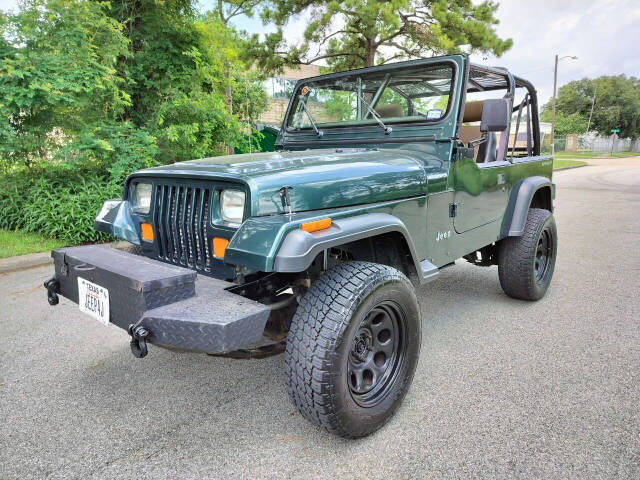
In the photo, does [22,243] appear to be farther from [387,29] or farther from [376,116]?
[387,29]

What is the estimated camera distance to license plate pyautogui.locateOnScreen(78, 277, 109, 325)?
1911 millimetres

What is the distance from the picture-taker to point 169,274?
70.1 inches

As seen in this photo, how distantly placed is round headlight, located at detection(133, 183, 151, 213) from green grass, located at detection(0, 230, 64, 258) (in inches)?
143

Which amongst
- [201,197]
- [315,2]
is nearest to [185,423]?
[201,197]

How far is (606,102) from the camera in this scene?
51812 millimetres

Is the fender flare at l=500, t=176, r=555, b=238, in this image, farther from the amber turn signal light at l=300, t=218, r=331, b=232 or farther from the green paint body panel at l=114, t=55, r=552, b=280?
the amber turn signal light at l=300, t=218, r=331, b=232

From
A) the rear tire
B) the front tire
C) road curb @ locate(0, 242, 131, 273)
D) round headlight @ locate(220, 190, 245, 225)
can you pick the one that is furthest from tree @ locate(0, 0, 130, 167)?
the rear tire

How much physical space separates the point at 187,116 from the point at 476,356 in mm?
5663

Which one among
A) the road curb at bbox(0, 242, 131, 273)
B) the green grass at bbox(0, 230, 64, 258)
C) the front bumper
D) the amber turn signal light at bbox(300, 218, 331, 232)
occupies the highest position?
the amber turn signal light at bbox(300, 218, 331, 232)

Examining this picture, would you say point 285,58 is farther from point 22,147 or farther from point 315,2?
point 22,147

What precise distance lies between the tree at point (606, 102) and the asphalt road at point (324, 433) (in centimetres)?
5796

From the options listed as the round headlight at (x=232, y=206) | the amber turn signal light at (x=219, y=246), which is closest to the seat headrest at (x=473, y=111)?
the round headlight at (x=232, y=206)

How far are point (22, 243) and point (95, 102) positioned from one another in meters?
2.11

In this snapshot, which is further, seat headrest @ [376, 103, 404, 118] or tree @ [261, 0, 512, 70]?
tree @ [261, 0, 512, 70]
